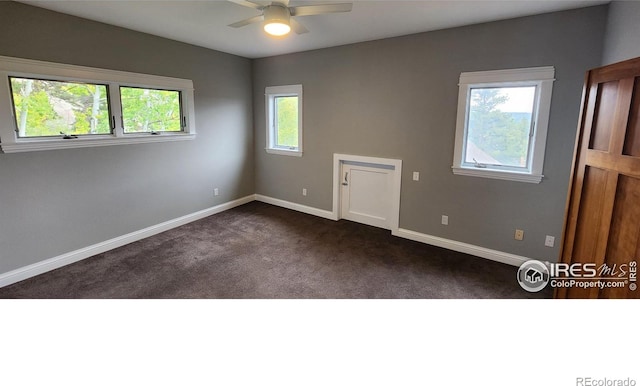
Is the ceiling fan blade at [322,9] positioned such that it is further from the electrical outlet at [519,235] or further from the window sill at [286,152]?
the electrical outlet at [519,235]

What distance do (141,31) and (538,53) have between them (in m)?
4.36

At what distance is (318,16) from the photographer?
119 inches

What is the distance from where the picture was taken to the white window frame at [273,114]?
4.82 m

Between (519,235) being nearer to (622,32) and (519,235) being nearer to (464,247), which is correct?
(464,247)

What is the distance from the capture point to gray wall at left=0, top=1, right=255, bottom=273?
2.91m

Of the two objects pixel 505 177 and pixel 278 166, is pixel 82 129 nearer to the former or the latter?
pixel 278 166

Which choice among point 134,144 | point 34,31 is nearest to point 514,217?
point 134,144

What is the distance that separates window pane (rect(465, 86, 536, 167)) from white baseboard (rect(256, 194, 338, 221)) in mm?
2195

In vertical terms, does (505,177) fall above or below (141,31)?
below

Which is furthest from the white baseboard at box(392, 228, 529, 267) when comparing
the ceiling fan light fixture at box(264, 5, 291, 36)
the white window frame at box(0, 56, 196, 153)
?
the white window frame at box(0, 56, 196, 153)

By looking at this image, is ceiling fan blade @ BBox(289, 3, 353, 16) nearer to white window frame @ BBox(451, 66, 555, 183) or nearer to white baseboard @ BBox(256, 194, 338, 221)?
white window frame @ BBox(451, 66, 555, 183)

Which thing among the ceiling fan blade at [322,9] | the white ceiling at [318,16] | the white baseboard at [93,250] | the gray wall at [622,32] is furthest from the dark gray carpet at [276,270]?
the white ceiling at [318,16]

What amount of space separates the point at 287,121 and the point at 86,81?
2.72 m
